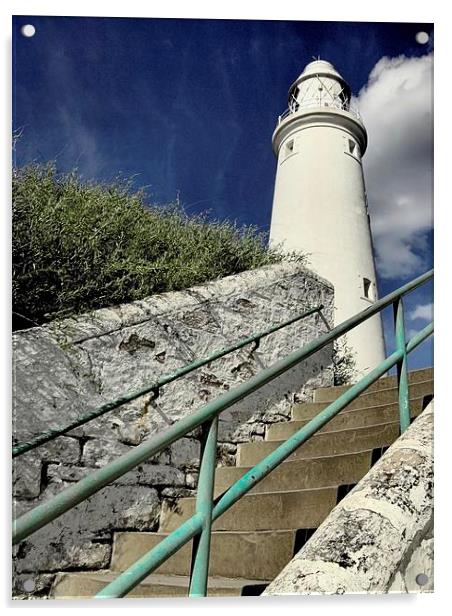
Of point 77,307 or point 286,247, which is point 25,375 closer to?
point 77,307

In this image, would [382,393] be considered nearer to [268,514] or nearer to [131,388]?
[268,514]

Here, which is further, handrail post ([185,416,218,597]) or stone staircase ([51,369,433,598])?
stone staircase ([51,369,433,598])

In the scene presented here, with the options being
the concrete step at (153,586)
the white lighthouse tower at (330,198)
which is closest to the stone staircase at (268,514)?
the concrete step at (153,586)

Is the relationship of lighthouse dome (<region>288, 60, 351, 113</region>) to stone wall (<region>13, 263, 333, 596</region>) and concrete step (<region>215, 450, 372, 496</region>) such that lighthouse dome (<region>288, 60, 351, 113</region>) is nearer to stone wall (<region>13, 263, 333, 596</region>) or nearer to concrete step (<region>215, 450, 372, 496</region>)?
stone wall (<region>13, 263, 333, 596</region>)

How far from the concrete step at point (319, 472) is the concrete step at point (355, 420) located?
0.42m

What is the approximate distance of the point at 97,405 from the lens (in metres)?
2.41

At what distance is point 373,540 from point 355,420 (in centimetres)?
130

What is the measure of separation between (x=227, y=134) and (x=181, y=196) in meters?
0.39

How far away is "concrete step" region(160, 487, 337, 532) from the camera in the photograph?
202 centimetres

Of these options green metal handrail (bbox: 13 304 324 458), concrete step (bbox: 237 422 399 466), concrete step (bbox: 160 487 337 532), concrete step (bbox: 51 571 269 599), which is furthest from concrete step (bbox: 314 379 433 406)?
concrete step (bbox: 51 571 269 599)

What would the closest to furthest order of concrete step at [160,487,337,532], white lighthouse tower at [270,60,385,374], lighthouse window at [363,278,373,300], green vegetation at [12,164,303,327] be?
1. concrete step at [160,487,337,532]
2. green vegetation at [12,164,303,327]
3. white lighthouse tower at [270,60,385,374]
4. lighthouse window at [363,278,373,300]

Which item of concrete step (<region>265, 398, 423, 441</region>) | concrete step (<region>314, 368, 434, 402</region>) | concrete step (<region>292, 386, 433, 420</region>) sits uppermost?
concrete step (<region>314, 368, 434, 402</region>)

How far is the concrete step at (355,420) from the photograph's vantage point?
102 inches

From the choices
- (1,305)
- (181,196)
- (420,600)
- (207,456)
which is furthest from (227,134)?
(420,600)
